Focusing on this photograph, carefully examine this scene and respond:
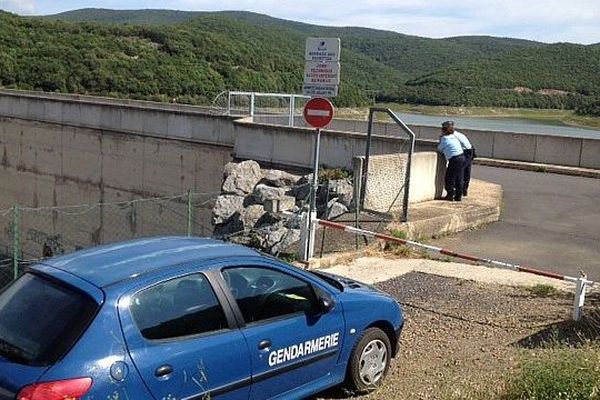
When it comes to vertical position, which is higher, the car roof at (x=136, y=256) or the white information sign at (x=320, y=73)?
the white information sign at (x=320, y=73)

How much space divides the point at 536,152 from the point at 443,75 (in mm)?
44243

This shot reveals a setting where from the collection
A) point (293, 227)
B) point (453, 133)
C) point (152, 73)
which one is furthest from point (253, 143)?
point (152, 73)

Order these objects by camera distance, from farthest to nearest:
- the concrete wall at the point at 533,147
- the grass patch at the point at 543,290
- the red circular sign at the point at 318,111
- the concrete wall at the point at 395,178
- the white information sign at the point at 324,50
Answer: the concrete wall at the point at 533,147 < the concrete wall at the point at 395,178 < the red circular sign at the point at 318,111 < the white information sign at the point at 324,50 < the grass patch at the point at 543,290

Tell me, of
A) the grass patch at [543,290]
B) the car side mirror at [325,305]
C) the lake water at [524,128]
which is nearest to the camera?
the car side mirror at [325,305]

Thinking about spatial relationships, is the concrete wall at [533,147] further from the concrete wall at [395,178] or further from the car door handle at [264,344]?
the car door handle at [264,344]

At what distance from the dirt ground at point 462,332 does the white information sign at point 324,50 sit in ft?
9.75

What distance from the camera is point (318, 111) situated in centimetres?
977

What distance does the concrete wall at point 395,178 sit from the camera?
12.6 metres

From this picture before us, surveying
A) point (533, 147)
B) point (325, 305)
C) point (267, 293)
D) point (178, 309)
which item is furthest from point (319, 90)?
point (533, 147)

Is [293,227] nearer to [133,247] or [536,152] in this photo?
[133,247]

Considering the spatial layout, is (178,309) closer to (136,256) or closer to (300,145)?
(136,256)

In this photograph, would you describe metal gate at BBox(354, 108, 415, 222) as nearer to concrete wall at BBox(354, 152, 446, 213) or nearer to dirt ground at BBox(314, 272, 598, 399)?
concrete wall at BBox(354, 152, 446, 213)

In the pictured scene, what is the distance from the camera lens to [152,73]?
54656mm

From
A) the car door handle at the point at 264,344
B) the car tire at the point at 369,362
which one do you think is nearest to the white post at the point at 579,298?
the car tire at the point at 369,362
